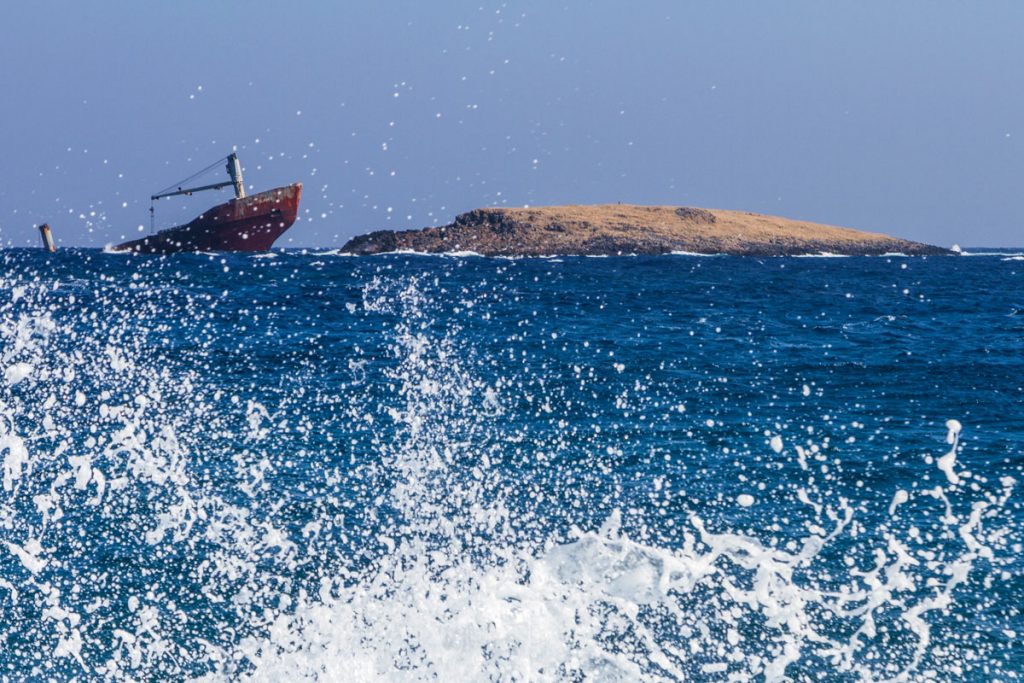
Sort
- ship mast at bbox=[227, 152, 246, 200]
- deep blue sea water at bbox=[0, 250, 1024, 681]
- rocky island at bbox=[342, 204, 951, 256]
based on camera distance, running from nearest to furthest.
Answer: deep blue sea water at bbox=[0, 250, 1024, 681], ship mast at bbox=[227, 152, 246, 200], rocky island at bbox=[342, 204, 951, 256]

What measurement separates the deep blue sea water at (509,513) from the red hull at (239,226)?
58.0 m

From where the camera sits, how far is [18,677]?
256 inches

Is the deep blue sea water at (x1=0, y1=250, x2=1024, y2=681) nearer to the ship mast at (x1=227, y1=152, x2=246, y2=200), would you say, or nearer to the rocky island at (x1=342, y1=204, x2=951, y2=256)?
the ship mast at (x1=227, y1=152, x2=246, y2=200)

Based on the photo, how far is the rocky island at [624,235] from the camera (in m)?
101

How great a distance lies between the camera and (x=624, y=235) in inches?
4227

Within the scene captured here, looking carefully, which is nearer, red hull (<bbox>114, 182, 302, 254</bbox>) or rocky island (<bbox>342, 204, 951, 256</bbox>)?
red hull (<bbox>114, 182, 302, 254</bbox>)

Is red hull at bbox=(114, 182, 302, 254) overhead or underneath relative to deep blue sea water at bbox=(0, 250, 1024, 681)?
overhead

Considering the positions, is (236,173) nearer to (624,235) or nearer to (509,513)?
(624,235)

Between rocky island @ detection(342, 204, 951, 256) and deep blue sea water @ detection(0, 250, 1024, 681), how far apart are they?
79.0m

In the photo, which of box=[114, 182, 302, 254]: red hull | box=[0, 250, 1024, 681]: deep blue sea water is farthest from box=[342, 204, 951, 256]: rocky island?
box=[0, 250, 1024, 681]: deep blue sea water

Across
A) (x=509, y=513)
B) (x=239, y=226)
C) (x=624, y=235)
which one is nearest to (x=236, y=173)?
(x=239, y=226)

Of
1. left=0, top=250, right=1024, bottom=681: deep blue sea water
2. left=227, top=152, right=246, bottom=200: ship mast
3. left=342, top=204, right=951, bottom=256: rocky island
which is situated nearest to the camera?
left=0, top=250, right=1024, bottom=681: deep blue sea water

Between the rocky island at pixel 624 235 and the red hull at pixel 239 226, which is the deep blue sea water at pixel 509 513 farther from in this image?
the rocky island at pixel 624 235

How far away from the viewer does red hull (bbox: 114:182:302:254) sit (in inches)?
3066
